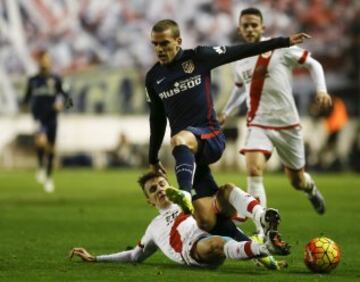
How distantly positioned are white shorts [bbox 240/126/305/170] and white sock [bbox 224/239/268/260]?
13.3 feet

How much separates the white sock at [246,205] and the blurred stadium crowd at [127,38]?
28.6m

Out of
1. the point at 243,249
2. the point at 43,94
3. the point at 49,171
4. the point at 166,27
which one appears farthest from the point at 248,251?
the point at 43,94

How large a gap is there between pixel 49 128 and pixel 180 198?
15895 millimetres

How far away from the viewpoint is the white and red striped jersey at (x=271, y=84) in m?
12.5

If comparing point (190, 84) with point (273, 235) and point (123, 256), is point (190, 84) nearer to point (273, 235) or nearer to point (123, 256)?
point (123, 256)

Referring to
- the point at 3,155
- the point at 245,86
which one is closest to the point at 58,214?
the point at 245,86

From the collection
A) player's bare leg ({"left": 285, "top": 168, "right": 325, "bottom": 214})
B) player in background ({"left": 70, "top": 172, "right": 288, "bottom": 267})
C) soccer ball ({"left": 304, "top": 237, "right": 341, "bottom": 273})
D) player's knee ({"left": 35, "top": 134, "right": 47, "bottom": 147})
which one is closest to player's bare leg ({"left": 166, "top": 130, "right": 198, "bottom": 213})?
player in background ({"left": 70, "top": 172, "right": 288, "bottom": 267})

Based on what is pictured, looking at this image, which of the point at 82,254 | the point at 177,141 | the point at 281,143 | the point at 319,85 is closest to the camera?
the point at 177,141

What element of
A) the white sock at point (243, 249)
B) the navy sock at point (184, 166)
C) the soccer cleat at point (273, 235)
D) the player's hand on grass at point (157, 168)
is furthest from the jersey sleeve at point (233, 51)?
the white sock at point (243, 249)

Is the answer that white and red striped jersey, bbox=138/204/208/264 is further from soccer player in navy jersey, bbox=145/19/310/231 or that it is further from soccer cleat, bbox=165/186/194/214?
soccer cleat, bbox=165/186/194/214

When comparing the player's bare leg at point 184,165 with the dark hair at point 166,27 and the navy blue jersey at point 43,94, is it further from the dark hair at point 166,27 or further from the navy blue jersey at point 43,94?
the navy blue jersey at point 43,94

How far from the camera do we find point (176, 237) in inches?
350

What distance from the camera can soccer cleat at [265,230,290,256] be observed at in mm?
7973

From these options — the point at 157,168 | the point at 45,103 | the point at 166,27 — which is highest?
the point at 166,27
